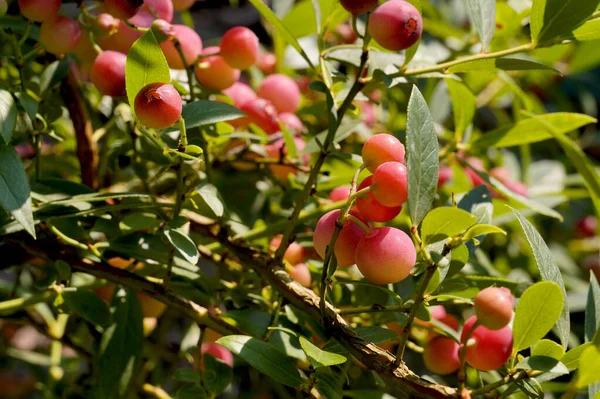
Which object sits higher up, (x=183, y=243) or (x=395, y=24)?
(x=395, y=24)

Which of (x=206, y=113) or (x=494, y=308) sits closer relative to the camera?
(x=494, y=308)

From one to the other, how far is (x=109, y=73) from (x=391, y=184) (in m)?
0.25

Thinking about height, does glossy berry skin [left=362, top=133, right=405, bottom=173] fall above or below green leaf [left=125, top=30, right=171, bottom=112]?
below

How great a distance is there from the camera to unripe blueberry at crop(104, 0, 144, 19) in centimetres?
51

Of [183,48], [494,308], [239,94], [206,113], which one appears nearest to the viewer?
[494,308]

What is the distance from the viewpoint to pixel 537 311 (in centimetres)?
41

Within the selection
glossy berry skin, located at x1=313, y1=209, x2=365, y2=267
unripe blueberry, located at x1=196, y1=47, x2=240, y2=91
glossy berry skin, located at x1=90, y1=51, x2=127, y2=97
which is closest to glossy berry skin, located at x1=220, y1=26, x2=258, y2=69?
unripe blueberry, located at x1=196, y1=47, x2=240, y2=91

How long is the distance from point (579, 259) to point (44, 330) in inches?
35.5

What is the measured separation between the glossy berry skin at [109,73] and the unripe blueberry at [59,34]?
4 centimetres

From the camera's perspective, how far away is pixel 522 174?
102 cm

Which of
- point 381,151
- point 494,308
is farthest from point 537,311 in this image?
point 381,151

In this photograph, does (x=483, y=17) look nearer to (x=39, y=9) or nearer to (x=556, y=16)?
(x=556, y=16)

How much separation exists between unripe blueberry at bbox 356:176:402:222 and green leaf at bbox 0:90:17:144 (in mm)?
240

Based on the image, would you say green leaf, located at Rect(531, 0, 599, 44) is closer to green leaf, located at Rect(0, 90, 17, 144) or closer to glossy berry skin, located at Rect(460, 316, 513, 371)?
glossy berry skin, located at Rect(460, 316, 513, 371)
